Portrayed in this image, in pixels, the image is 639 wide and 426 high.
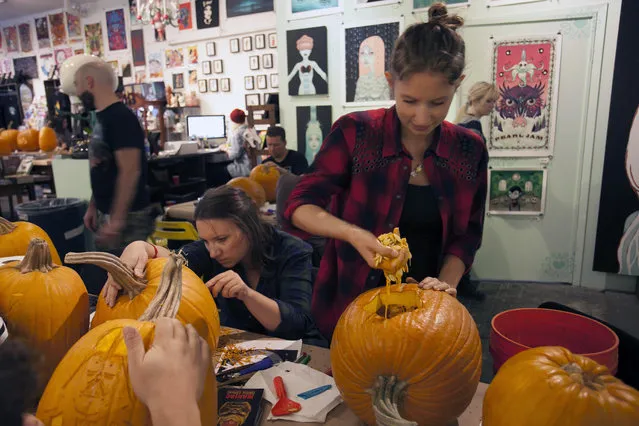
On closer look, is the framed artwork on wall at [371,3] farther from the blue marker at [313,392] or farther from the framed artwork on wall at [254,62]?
the blue marker at [313,392]

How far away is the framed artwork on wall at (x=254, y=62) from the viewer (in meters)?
7.34

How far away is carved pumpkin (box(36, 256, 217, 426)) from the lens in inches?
28.0

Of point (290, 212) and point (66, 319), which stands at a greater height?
point (290, 212)

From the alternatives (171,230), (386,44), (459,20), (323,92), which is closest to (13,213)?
(171,230)

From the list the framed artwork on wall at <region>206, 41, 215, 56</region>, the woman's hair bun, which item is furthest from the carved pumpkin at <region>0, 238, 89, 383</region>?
the framed artwork on wall at <region>206, 41, 215, 56</region>

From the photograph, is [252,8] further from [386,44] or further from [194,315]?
[194,315]

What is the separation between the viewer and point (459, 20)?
1.29m

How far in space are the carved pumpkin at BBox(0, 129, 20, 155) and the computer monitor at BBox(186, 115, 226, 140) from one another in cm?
245

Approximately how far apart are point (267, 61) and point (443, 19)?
6.34 m

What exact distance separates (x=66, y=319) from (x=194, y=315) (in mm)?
288

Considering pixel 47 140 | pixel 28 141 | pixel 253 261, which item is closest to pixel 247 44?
pixel 47 140

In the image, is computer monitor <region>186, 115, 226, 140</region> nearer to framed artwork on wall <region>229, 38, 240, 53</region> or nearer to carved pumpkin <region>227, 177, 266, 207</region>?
framed artwork on wall <region>229, 38, 240, 53</region>

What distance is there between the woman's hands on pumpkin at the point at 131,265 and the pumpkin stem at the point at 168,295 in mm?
246

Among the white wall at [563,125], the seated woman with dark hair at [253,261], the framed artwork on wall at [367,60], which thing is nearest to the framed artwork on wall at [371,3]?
the white wall at [563,125]
